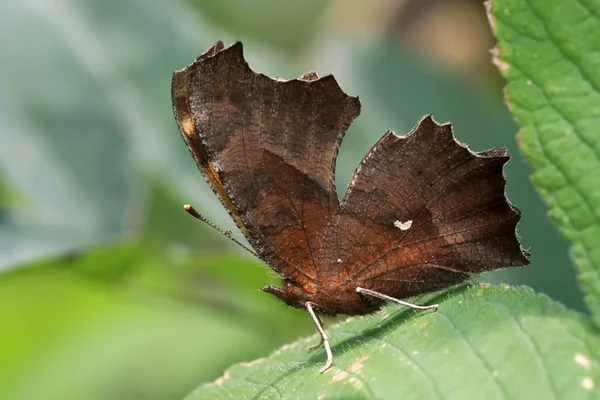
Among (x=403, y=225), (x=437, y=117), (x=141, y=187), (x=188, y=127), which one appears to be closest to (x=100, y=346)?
(x=141, y=187)

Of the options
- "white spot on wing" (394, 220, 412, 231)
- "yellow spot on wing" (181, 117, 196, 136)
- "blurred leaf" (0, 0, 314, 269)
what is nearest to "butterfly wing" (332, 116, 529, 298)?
"white spot on wing" (394, 220, 412, 231)

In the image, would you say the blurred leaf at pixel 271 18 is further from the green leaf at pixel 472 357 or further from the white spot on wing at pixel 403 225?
the green leaf at pixel 472 357

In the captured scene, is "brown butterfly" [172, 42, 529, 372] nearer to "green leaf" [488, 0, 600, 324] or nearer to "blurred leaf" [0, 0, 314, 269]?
"green leaf" [488, 0, 600, 324]

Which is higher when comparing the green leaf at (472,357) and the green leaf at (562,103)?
the green leaf at (562,103)

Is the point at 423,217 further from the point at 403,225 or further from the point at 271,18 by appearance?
the point at 271,18

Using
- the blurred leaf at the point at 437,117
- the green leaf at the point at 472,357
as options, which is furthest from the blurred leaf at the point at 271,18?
the green leaf at the point at 472,357

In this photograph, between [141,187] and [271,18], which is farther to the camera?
[271,18]
